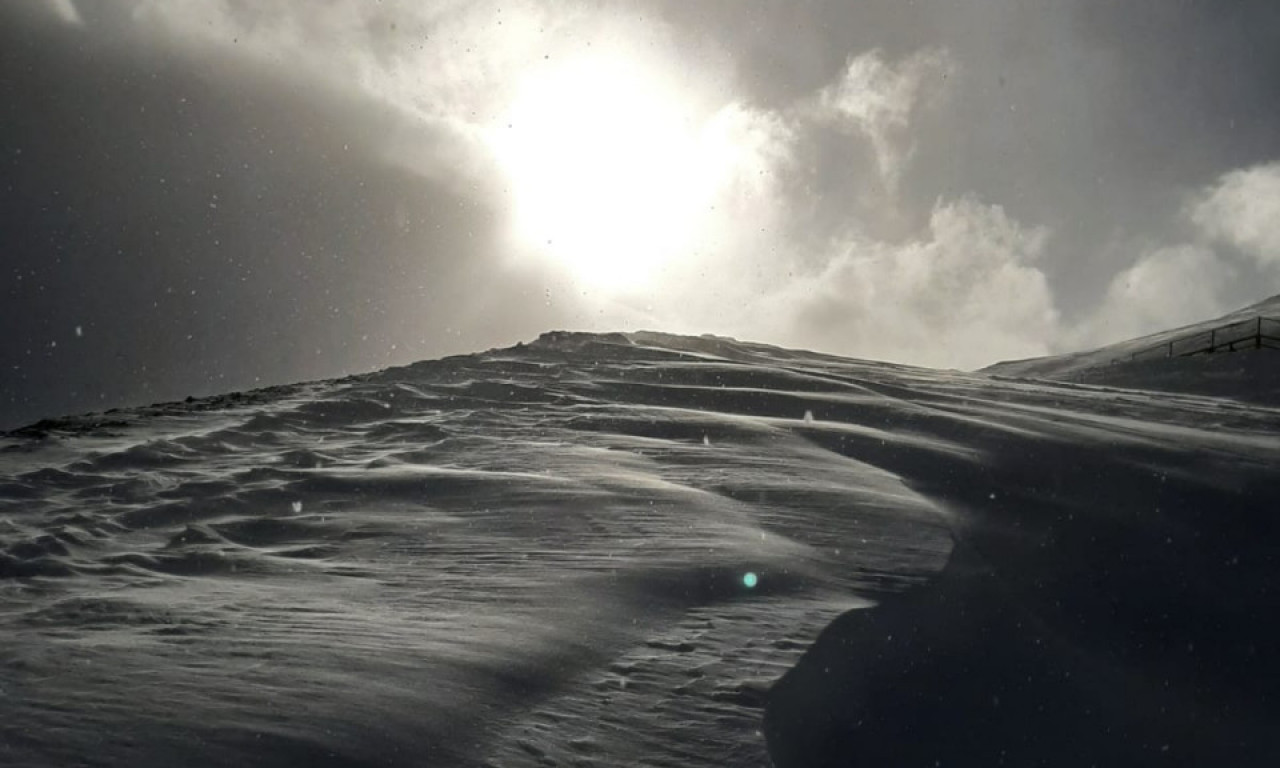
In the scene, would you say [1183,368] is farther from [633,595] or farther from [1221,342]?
[633,595]

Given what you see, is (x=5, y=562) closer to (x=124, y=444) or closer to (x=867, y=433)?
(x=124, y=444)

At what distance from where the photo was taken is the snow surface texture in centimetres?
308

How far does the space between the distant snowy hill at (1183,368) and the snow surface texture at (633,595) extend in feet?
32.0

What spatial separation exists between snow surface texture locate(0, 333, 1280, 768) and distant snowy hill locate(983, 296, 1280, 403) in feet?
32.0

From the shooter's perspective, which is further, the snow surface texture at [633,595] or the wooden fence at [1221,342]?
the wooden fence at [1221,342]

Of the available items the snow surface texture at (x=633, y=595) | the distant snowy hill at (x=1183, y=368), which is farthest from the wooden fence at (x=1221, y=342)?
the snow surface texture at (x=633, y=595)

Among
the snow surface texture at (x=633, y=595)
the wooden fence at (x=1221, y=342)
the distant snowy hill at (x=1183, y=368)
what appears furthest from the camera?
the wooden fence at (x=1221, y=342)

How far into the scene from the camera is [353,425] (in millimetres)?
8734

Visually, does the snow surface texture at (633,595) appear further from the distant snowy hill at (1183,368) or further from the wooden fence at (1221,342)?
the wooden fence at (1221,342)

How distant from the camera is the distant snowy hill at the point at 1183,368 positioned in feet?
55.5

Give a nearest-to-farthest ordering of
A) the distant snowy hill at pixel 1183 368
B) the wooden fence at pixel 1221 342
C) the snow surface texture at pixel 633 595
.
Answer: the snow surface texture at pixel 633 595 → the distant snowy hill at pixel 1183 368 → the wooden fence at pixel 1221 342

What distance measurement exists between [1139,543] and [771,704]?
3.22 meters

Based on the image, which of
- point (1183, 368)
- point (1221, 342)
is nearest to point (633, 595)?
point (1183, 368)

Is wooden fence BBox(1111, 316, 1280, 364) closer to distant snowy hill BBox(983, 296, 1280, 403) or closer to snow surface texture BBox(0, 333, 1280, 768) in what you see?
distant snowy hill BBox(983, 296, 1280, 403)
